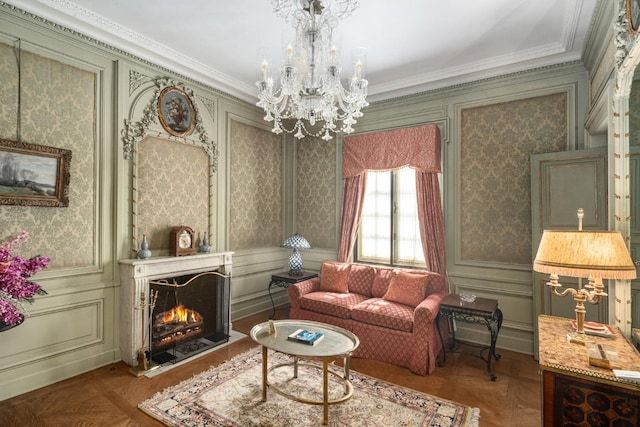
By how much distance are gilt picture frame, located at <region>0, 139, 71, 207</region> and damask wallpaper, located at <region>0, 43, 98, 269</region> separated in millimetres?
71

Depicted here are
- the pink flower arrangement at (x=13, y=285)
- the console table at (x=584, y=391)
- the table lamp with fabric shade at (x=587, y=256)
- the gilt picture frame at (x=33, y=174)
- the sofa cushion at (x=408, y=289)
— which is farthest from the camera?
the sofa cushion at (x=408, y=289)

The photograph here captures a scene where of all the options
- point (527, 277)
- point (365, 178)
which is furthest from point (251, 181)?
point (527, 277)

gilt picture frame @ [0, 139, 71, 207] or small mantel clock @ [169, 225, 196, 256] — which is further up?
gilt picture frame @ [0, 139, 71, 207]

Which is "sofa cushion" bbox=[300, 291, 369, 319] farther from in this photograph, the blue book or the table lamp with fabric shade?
the table lamp with fabric shade

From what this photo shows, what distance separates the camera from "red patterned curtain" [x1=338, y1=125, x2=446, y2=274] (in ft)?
13.8

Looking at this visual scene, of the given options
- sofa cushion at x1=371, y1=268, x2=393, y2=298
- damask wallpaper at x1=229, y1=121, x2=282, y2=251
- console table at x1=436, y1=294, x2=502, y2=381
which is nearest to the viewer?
console table at x1=436, y1=294, x2=502, y2=381

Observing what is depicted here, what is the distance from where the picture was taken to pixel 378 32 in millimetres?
3238

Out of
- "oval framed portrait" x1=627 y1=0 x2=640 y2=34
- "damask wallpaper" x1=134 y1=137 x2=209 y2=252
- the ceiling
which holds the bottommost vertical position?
"damask wallpaper" x1=134 y1=137 x2=209 y2=252

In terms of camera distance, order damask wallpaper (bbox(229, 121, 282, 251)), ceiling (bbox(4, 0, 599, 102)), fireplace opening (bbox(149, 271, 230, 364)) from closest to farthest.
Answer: ceiling (bbox(4, 0, 599, 102)), fireplace opening (bbox(149, 271, 230, 364)), damask wallpaper (bbox(229, 121, 282, 251))

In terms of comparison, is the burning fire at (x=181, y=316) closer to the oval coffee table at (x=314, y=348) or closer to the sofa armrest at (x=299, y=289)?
the sofa armrest at (x=299, y=289)

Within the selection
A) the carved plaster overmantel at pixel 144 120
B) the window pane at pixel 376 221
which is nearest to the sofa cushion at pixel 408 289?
the window pane at pixel 376 221

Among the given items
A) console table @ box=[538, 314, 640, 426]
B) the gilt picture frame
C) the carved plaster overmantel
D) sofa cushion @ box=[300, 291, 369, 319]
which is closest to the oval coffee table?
sofa cushion @ box=[300, 291, 369, 319]

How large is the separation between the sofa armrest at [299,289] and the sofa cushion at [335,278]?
0.44 feet

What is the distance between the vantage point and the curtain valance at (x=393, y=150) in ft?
13.8
